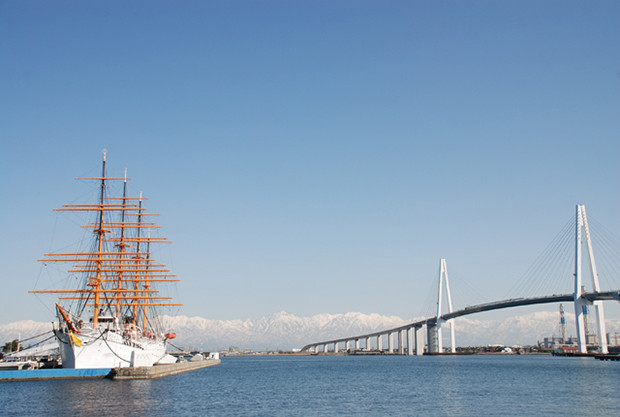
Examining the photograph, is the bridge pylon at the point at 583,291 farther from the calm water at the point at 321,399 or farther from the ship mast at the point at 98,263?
the ship mast at the point at 98,263

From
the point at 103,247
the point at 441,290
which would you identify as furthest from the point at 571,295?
the point at 103,247

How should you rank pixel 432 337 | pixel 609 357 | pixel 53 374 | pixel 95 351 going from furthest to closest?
pixel 432 337
pixel 609 357
pixel 95 351
pixel 53 374

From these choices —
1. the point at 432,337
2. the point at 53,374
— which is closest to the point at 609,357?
the point at 432,337

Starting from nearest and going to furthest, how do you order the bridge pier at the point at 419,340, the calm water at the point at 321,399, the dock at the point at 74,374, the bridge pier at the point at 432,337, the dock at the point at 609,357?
the calm water at the point at 321,399, the dock at the point at 74,374, the dock at the point at 609,357, the bridge pier at the point at 432,337, the bridge pier at the point at 419,340

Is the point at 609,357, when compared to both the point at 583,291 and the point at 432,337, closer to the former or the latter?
the point at 583,291

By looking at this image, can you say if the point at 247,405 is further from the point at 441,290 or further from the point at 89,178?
the point at 441,290

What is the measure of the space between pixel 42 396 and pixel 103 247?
27.0 metres

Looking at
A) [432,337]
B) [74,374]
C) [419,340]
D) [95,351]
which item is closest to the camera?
[74,374]

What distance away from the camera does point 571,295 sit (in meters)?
97.2

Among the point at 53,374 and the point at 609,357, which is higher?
the point at 53,374

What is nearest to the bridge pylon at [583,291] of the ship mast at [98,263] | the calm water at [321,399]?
the calm water at [321,399]

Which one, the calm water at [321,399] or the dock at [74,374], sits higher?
the dock at [74,374]

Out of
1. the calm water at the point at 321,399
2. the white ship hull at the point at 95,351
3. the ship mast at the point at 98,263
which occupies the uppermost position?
the ship mast at the point at 98,263

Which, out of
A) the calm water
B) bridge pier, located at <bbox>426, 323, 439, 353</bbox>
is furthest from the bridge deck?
the calm water
